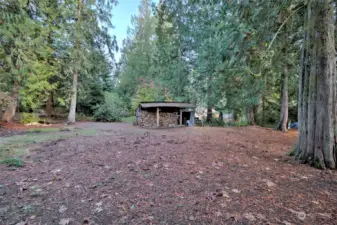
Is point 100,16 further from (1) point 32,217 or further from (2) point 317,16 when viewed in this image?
(1) point 32,217

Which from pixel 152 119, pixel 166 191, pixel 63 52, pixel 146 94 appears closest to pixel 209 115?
pixel 152 119

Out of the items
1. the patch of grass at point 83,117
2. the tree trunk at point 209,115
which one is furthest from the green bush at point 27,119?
the tree trunk at point 209,115

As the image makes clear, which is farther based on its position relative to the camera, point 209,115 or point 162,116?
point 209,115

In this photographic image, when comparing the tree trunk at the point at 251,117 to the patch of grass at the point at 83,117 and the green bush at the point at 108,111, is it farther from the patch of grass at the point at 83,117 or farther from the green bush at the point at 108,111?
the patch of grass at the point at 83,117

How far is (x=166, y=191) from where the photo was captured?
8.37 feet

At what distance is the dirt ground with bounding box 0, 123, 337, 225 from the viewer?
77.1 inches

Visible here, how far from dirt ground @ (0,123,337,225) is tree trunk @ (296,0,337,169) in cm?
48

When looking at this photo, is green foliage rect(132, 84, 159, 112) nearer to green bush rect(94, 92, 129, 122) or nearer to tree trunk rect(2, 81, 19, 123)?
green bush rect(94, 92, 129, 122)

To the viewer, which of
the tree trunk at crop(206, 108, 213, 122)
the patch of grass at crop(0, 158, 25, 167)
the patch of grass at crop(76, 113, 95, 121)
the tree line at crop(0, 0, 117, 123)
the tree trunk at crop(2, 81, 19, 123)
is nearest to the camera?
the patch of grass at crop(0, 158, 25, 167)

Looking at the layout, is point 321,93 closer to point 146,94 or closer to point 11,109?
point 11,109

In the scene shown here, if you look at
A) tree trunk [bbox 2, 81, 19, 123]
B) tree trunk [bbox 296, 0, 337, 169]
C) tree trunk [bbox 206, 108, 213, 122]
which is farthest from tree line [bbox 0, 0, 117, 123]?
tree trunk [bbox 296, 0, 337, 169]

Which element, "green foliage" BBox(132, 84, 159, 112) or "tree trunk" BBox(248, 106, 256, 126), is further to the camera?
"green foliage" BBox(132, 84, 159, 112)

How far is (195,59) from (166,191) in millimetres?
14974

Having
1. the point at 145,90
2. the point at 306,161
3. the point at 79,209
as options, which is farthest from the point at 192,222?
the point at 145,90
